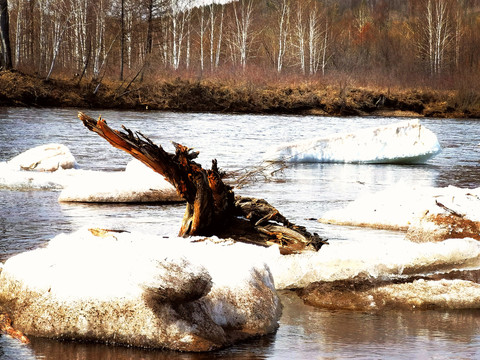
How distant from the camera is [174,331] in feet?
11.3

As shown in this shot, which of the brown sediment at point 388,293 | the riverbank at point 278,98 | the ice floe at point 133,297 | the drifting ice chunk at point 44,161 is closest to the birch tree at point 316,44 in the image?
the riverbank at point 278,98

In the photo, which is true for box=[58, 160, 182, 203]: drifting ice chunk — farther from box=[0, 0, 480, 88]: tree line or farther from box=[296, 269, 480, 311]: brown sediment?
box=[0, 0, 480, 88]: tree line

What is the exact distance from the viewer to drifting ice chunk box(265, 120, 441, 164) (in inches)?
557

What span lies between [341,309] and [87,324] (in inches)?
60.5

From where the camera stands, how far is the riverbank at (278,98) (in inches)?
1531

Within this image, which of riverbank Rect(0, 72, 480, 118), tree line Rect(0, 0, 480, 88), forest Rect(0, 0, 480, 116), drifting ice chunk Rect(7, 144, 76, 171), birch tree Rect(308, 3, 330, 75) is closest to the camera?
drifting ice chunk Rect(7, 144, 76, 171)

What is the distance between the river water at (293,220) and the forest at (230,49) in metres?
22.1

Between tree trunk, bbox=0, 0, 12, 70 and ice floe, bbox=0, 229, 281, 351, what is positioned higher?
tree trunk, bbox=0, 0, 12, 70

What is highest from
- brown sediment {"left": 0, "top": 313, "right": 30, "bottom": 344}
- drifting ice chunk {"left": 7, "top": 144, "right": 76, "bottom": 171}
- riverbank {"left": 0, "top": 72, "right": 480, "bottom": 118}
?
riverbank {"left": 0, "top": 72, "right": 480, "bottom": 118}

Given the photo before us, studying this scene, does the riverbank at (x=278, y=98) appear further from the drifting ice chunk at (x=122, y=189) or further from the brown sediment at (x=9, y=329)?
the brown sediment at (x=9, y=329)

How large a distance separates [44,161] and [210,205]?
6.40 metres

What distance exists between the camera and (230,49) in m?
58.6

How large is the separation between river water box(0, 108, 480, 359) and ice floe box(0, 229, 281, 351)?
0.09 meters

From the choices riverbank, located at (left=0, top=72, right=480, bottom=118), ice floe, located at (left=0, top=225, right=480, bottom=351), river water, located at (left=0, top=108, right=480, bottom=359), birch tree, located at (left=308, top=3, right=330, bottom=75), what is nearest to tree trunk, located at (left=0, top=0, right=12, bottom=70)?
riverbank, located at (left=0, top=72, right=480, bottom=118)
